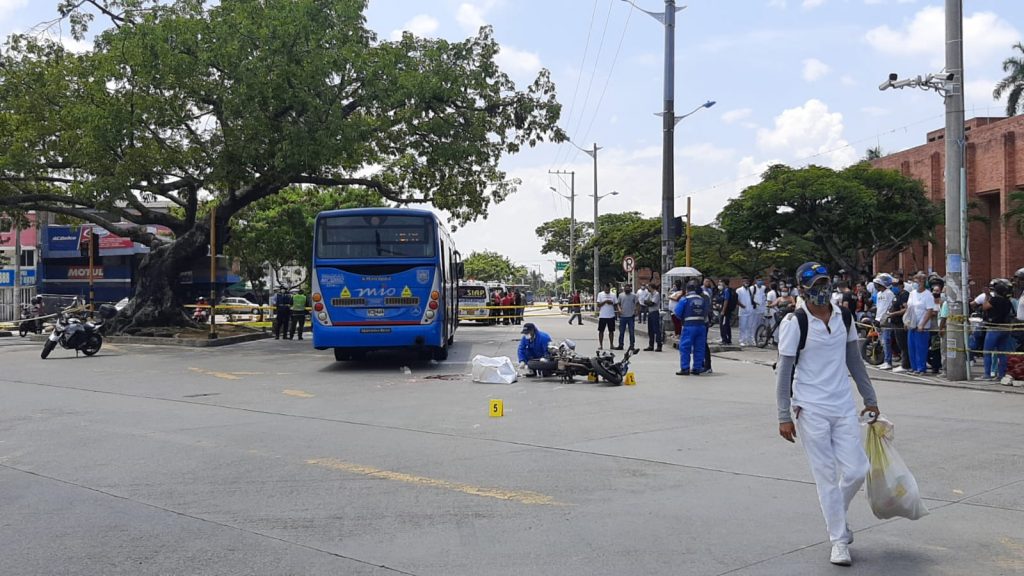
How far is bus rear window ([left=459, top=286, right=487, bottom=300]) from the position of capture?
44594 millimetres

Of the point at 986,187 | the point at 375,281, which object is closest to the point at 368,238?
the point at 375,281

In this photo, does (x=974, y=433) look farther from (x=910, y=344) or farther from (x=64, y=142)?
(x=64, y=142)

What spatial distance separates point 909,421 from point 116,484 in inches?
343

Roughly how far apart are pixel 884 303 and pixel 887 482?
1398 cm

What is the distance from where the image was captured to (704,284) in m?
24.3

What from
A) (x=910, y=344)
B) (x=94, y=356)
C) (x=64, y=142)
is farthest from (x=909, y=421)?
(x=64, y=142)

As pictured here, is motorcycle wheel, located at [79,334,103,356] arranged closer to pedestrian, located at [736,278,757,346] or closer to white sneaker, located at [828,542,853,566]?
pedestrian, located at [736,278,757,346]

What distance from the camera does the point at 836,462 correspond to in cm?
570

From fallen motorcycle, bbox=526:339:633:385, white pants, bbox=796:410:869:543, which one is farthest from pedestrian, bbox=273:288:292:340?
white pants, bbox=796:410:869:543

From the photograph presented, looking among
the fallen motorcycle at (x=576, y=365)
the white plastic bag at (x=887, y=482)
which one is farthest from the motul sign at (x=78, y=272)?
the white plastic bag at (x=887, y=482)

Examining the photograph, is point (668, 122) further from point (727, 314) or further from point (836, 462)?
point (836, 462)

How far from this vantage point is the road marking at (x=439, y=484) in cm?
729

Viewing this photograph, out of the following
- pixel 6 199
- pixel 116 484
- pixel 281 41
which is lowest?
pixel 116 484

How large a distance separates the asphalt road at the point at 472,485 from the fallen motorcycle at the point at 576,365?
64 centimetres
